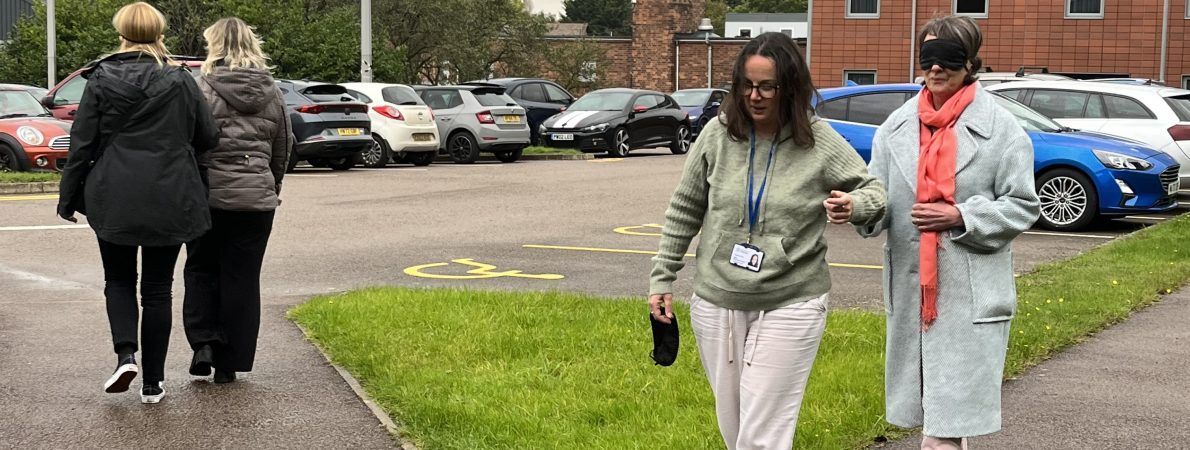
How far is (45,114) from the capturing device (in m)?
20.7

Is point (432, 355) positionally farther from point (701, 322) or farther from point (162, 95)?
point (701, 322)

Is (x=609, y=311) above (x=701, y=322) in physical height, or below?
below

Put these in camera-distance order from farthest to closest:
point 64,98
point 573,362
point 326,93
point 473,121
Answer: point 473,121 → point 326,93 → point 64,98 → point 573,362

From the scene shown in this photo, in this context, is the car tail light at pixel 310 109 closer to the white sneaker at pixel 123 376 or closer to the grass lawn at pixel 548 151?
the grass lawn at pixel 548 151

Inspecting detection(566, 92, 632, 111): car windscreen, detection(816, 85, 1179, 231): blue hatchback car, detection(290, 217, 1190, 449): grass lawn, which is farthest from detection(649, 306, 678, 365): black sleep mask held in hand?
detection(566, 92, 632, 111): car windscreen

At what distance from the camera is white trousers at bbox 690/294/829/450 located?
162 inches

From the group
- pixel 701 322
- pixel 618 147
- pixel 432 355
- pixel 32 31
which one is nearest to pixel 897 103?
pixel 432 355

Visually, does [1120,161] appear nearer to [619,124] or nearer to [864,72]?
[619,124]

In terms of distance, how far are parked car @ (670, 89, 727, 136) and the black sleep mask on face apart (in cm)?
2923

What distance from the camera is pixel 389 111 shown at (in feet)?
79.8

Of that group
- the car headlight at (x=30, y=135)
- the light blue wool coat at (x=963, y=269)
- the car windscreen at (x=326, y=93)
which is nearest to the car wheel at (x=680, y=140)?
the car windscreen at (x=326, y=93)

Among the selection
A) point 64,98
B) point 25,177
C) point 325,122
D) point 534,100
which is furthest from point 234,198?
point 534,100

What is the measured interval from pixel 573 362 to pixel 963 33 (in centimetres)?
330

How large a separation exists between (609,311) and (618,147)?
2091cm
